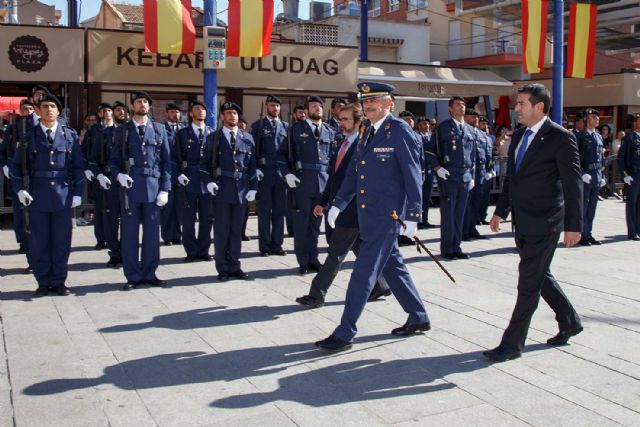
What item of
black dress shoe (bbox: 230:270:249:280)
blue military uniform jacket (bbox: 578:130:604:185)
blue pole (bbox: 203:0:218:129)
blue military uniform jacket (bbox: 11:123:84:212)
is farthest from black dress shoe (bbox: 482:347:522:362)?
blue pole (bbox: 203:0:218:129)

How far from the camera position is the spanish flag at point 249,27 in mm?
14133

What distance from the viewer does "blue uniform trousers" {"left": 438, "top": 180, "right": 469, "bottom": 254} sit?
32.6ft

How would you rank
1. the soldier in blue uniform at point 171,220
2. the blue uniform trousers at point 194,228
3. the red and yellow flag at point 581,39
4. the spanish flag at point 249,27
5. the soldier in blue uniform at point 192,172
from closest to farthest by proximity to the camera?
the blue uniform trousers at point 194,228, the soldier in blue uniform at point 192,172, the soldier in blue uniform at point 171,220, the spanish flag at point 249,27, the red and yellow flag at point 581,39

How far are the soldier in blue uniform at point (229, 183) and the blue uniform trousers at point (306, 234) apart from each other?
624 millimetres

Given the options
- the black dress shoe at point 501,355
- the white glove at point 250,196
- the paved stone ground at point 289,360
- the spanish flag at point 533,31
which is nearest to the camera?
the paved stone ground at point 289,360

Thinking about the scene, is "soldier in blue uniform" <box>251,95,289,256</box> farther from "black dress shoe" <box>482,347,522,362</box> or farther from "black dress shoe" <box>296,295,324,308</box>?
"black dress shoe" <box>482,347,522,362</box>

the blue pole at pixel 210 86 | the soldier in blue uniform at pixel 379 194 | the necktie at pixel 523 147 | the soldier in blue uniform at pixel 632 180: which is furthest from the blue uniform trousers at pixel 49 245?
the soldier in blue uniform at pixel 632 180

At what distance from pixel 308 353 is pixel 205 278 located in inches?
123

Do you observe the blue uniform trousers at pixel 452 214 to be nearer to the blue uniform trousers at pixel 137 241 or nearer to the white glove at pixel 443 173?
the white glove at pixel 443 173

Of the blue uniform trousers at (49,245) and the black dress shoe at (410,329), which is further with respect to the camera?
the blue uniform trousers at (49,245)

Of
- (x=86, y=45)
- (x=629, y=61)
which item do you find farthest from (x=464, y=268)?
(x=629, y=61)

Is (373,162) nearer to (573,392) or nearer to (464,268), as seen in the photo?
(573,392)

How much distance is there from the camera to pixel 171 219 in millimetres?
11039

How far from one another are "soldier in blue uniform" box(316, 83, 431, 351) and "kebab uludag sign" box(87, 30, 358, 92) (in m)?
10.2
